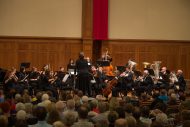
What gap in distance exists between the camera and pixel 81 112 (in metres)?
6.87

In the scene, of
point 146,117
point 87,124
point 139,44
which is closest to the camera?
point 87,124

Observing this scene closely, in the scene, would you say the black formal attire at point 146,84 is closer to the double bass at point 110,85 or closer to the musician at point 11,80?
the double bass at point 110,85

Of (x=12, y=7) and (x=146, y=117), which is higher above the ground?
(x=12, y=7)

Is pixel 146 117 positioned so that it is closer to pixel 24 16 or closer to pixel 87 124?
pixel 87 124

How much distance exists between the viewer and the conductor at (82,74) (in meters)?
13.3

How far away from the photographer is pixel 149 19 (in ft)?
66.3

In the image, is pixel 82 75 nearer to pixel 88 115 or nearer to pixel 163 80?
pixel 163 80

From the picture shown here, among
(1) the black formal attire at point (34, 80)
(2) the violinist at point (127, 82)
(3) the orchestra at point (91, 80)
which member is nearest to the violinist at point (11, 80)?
(3) the orchestra at point (91, 80)

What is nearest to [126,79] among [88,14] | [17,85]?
[17,85]

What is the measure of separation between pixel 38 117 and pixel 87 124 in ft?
3.13

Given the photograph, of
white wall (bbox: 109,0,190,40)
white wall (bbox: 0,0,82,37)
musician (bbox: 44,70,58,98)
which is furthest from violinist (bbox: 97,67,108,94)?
white wall (bbox: 109,0,190,40)

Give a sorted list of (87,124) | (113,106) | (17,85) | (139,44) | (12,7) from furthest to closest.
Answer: (139,44) → (12,7) → (17,85) → (113,106) → (87,124)

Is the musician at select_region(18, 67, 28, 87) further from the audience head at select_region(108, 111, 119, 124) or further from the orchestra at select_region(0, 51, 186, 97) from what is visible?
the audience head at select_region(108, 111, 119, 124)

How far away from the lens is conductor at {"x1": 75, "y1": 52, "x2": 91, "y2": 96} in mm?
13273
